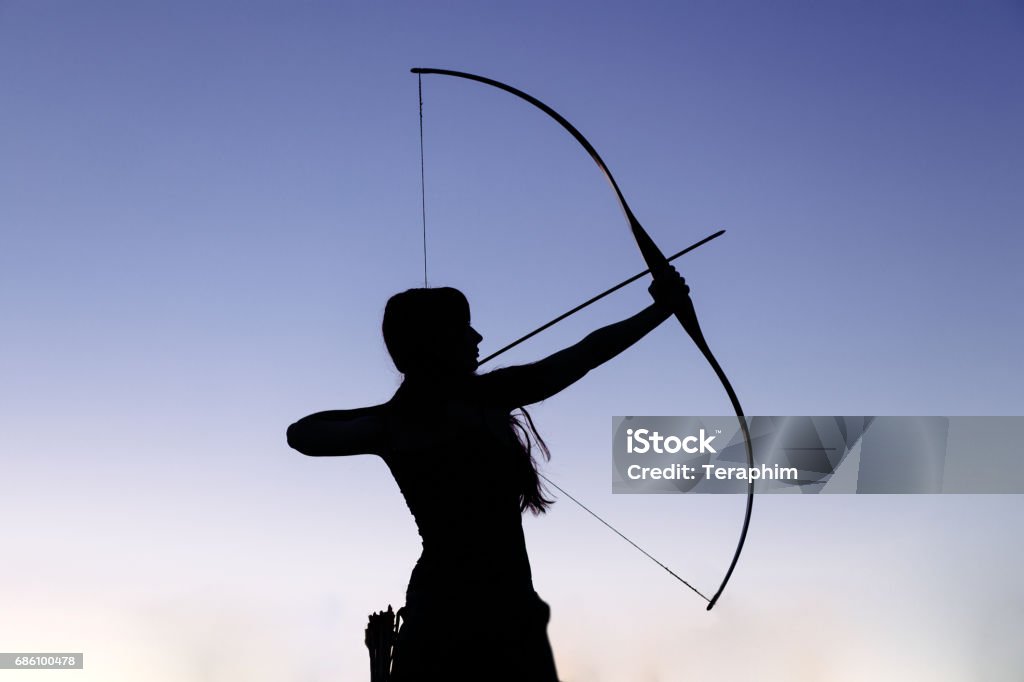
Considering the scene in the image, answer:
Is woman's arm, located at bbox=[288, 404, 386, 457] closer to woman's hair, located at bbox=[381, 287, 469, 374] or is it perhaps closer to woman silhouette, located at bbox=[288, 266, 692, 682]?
woman silhouette, located at bbox=[288, 266, 692, 682]

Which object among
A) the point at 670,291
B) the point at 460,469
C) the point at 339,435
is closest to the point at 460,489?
the point at 460,469

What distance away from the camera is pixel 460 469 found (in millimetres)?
2023

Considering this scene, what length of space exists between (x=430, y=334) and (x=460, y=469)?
299 mm

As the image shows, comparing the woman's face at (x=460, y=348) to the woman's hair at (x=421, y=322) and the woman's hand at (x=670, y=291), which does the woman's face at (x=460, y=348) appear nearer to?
the woman's hair at (x=421, y=322)

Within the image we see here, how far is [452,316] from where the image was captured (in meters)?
2.12

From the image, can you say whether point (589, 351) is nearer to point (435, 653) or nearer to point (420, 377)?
point (420, 377)

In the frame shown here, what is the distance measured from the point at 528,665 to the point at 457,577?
22 centimetres

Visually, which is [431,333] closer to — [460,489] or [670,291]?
[460,489]

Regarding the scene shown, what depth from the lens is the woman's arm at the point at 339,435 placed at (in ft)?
6.84

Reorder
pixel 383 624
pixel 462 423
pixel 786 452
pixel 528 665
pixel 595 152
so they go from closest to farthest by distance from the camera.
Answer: pixel 528 665, pixel 462 423, pixel 383 624, pixel 595 152, pixel 786 452

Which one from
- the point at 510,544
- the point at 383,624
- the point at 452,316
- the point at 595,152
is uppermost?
the point at 595,152

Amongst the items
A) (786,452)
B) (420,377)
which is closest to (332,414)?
(420,377)

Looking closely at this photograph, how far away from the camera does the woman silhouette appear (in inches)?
75.8

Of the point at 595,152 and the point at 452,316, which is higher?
the point at 595,152
